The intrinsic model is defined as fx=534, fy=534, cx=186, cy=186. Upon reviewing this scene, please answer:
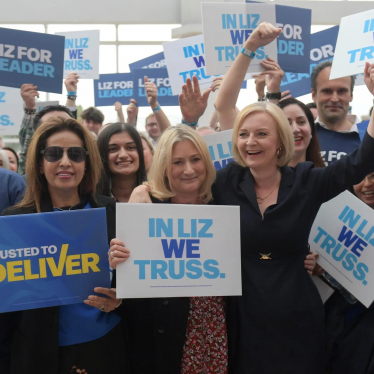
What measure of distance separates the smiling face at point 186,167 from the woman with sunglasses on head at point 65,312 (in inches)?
Answer: 13.5

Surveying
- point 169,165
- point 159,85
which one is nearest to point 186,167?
point 169,165

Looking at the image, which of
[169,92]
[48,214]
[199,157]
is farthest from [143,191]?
[169,92]

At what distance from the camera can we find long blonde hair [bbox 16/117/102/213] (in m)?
2.49

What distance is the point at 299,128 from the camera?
125 inches

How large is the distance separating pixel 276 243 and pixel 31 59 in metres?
2.75

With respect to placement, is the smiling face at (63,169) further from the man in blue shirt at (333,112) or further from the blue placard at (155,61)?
the blue placard at (155,61)

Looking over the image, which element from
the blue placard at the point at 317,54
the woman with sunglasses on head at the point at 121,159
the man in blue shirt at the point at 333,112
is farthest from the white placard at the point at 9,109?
the man in blue shirt at the point at 333,112

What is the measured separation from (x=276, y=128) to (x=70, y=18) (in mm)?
7477

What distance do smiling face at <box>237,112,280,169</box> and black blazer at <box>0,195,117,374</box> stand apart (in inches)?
28.5

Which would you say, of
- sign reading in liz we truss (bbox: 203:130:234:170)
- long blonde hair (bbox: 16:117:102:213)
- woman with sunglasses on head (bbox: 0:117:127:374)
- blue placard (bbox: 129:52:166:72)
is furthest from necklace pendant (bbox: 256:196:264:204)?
blue placard (bbox: 129:52:166:72)

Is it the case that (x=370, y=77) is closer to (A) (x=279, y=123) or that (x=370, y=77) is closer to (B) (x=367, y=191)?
(A) (x=279, y=123)

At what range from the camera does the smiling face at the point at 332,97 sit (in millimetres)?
3705

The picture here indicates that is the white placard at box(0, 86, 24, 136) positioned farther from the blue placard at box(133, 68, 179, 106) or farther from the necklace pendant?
the necklace pendant

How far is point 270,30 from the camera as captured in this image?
3.10 meters
